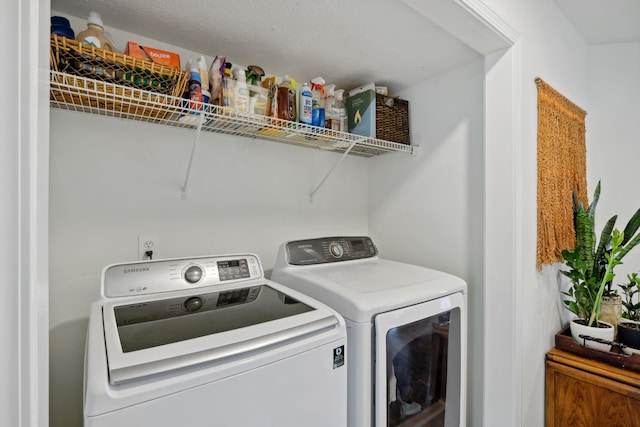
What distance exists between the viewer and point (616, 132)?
6.95 feet

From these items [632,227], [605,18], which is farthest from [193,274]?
[605,18]

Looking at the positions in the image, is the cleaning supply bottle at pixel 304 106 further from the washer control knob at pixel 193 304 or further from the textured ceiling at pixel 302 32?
the washer control knob at pixel 193 304

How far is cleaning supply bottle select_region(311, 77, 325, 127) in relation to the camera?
1613mm

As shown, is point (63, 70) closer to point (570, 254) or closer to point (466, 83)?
point (466, 83)

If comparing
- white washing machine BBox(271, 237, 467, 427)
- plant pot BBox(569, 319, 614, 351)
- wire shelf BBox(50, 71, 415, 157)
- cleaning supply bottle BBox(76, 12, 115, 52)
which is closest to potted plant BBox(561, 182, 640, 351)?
plant pot BBox(569, 319, 614, 351)

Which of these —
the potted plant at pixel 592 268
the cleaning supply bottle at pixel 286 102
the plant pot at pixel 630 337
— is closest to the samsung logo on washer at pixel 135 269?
the cleaning supply bottle at pixel 286 102

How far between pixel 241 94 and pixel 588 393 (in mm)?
2180

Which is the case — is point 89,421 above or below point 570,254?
below

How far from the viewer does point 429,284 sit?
1.36 meters

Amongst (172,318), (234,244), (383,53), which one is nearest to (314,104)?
(383,53)

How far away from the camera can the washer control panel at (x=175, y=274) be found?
119cm

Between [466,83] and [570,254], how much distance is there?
108cm

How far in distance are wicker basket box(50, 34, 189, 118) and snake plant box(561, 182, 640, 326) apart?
2.07 metres

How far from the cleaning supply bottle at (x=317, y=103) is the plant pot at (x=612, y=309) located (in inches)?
71.0
